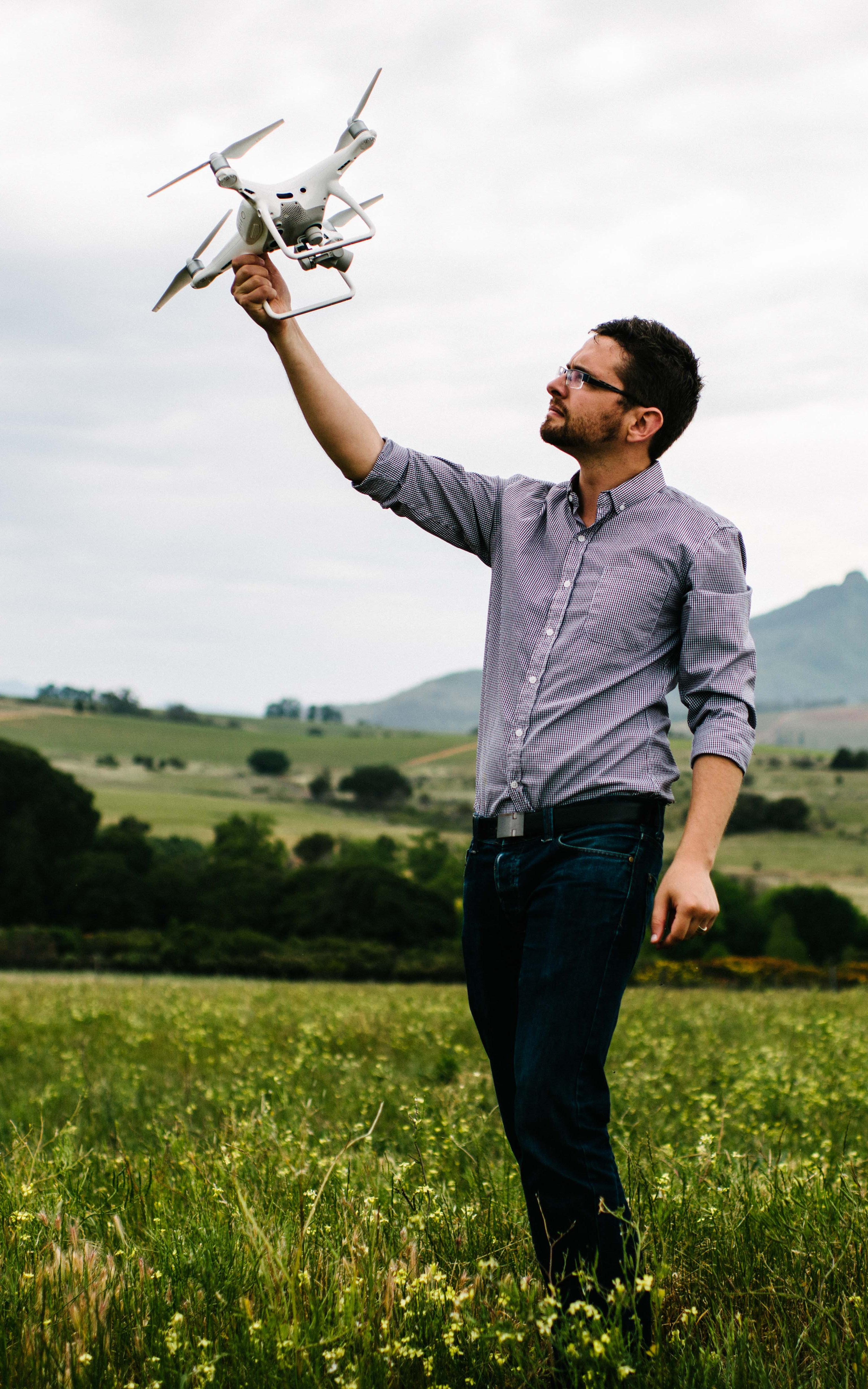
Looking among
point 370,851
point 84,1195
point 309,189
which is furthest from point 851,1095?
point 370,851

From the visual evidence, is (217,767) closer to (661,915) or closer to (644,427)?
(644,427)

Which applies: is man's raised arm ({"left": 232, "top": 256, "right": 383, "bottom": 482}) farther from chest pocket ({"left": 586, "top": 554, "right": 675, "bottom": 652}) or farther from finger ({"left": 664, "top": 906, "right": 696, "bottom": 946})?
finger ({"left": 664, "top": 906, "right": 696, "bottom": 946})

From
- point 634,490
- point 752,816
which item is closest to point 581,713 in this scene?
point 634,490

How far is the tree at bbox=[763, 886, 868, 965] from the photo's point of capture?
6706cm

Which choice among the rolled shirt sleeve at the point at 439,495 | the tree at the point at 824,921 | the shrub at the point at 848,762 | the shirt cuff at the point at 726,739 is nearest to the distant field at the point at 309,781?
the shrub at the point at 848,762

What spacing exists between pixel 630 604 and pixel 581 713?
37cm

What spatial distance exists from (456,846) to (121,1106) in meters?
82.3

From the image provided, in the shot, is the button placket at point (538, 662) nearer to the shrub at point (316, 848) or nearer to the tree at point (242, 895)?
the tree at point (242, 895)

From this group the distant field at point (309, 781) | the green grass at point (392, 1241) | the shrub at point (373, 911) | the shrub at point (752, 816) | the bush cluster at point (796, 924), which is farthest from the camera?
the shrub at point (752, 816)

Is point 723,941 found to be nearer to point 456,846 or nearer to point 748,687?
point 456,846

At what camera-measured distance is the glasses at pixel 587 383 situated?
3.72 metres

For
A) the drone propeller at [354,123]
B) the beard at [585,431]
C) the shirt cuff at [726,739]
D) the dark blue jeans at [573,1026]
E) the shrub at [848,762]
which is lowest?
the dark blue jeans at [573,1026]

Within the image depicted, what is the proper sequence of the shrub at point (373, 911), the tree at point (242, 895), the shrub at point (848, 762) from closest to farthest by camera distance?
the shrub at point (373, 911), the tree at point (242, 895), the shrub at point (848, 762)

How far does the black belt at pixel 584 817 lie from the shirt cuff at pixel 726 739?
0.62ft
